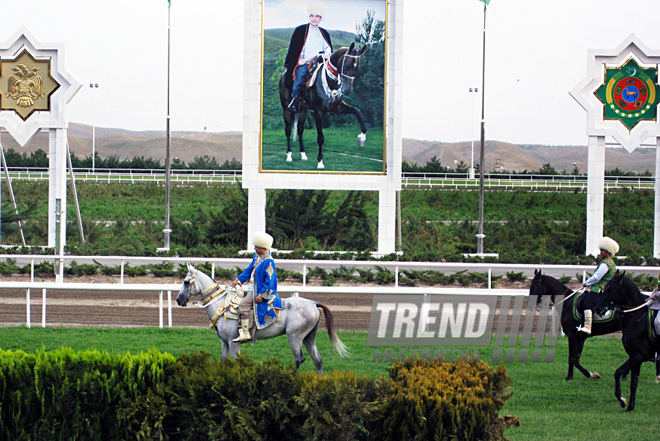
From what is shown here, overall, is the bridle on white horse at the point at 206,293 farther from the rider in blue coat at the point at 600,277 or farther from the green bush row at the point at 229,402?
the rider in blue coat at the point at 600,277

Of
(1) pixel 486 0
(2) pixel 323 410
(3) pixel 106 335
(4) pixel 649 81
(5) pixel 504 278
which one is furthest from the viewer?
(1) pixel 486 0

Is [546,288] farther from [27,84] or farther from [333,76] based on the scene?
[27,84]

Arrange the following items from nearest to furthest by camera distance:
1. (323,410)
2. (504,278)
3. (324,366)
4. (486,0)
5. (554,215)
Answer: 1. (323,410)
2. (324,366)
3. (504,278)
4. (486,0)
5. (554,215)

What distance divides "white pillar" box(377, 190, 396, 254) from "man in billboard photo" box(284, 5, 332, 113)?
3.46 meters

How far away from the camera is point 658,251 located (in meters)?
21.0

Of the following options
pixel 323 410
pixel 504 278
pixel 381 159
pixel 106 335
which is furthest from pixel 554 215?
pixel 323 410

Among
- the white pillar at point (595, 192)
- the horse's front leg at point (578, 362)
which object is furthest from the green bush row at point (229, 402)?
the white pillar at point (595, 192)

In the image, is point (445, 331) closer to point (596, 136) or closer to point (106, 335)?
point (106, 335)

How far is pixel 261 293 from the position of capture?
796 cm

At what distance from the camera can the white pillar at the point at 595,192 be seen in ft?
67.5

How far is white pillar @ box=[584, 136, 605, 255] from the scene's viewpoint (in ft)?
67.5

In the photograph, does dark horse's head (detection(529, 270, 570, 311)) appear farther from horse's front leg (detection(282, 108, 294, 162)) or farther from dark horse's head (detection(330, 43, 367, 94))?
dark horse's head (detection(330, 43, 367, 94))

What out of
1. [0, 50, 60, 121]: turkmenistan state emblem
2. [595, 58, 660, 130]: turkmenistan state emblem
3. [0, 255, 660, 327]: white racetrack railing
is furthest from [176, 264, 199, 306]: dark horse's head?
[595, 58, 660, 130]: turkmenistan state emblem

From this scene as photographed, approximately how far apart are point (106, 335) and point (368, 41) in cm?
1295
